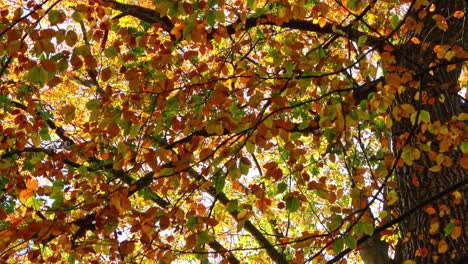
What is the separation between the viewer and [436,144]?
5.17 metres

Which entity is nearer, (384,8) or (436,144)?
(436,144)

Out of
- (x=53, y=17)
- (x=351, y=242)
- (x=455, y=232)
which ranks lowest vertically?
(x=351, y=242)

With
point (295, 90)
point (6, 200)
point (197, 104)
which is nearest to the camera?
point (295, 90)

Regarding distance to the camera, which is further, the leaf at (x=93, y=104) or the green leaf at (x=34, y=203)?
the green leaf at (x=34, y=203)

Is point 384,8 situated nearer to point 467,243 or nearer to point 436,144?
point 436,144

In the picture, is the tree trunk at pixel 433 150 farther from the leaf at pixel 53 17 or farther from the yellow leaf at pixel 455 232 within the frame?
the leaf at pixel 53 17

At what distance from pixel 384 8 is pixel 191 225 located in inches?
356

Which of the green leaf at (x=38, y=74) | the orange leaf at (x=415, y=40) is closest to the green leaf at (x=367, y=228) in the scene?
the green leaf at (x=38, y=74)

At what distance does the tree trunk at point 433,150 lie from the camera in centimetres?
468

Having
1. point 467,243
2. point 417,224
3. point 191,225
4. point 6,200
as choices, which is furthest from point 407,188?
point 6,200

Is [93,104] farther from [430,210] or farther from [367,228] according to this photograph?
[430,210]

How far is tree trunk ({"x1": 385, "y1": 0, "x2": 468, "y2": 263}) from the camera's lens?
4676mm

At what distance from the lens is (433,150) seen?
5.16 m

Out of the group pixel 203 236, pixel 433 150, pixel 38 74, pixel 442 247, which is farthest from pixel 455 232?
pixel 38 74
